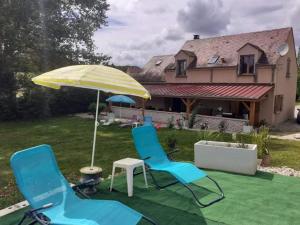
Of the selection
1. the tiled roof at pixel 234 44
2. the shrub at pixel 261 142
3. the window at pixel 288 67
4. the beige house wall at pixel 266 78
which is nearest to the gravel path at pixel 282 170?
the shrub at pixel 261 142

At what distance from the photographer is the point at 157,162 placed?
25.0 feet

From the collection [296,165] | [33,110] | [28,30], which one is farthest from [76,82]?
[28,30]

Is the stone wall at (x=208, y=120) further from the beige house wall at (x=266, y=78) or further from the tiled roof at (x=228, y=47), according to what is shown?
the tiled roof at (x=228, y=47)

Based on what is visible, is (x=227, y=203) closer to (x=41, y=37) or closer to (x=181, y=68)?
(x=181, y=68)

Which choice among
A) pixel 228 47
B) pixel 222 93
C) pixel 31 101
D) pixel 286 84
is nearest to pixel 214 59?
pixel 228 47

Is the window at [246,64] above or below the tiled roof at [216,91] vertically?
above

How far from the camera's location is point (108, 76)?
6.20 metres

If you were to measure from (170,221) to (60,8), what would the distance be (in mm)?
26593

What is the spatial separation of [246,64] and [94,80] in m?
20.3

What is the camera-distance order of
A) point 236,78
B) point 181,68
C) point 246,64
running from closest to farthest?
point 246,64 → point 236,78 → point 181,68

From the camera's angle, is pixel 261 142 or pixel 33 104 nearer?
pixel 261 142

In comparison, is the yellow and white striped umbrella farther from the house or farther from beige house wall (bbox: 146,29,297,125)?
beige house wall (bbox: 146,29,297,125)

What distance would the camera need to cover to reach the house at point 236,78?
2223 centimetres

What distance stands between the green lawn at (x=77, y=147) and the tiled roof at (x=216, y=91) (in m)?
5.08
